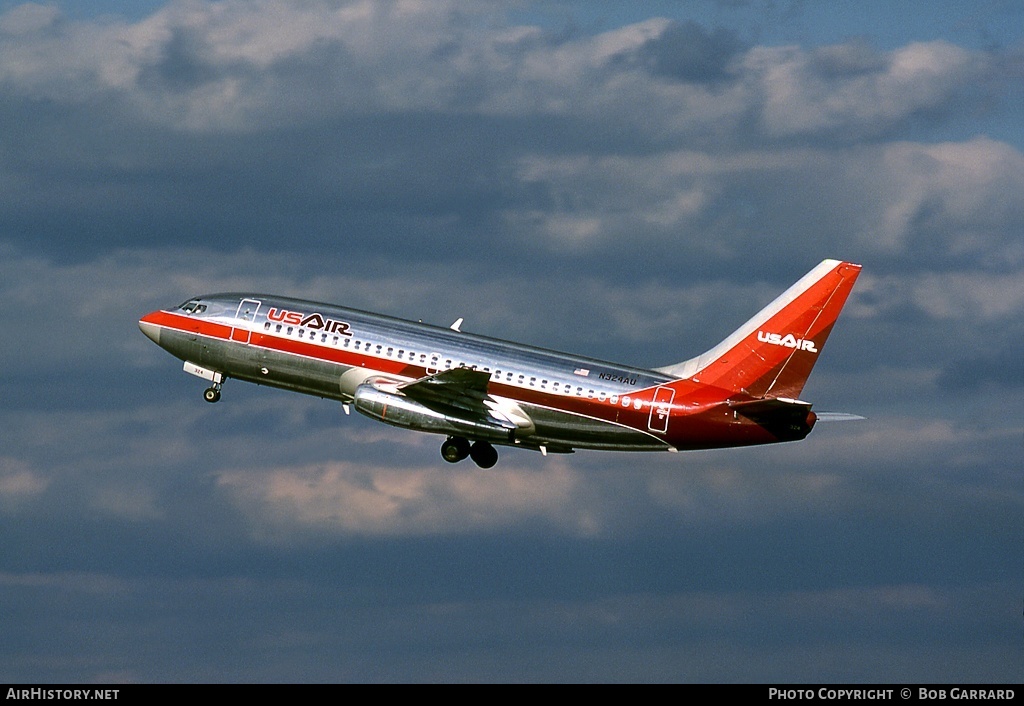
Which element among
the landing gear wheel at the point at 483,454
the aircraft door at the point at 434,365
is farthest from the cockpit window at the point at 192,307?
the landing gear wheel at the point at 483,454

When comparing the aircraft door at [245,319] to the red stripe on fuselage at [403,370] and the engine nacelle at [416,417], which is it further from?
the engine nacelle at [416,417]

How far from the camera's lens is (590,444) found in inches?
3474

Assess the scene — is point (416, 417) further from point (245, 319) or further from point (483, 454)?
point (245, 319)

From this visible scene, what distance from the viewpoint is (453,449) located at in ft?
300

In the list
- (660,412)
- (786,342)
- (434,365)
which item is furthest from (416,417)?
(786,342)

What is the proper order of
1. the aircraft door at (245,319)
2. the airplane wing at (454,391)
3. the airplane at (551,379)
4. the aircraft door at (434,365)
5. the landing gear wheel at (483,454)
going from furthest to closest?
1. the landing gear wheel at (483,454)
2. the aircraft door at (245,319)
3. the aircraft door at (434,365)
4. the airplane at (551,379)
5. the airplane wing at (454,391)

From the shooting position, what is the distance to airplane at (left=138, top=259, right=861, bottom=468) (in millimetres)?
87000

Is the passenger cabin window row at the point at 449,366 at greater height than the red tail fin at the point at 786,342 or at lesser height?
lesser

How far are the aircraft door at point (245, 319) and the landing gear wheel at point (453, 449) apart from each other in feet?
42.4

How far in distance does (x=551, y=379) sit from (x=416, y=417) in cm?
777

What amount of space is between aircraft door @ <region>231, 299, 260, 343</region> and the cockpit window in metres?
2.65

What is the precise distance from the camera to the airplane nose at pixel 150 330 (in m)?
94.7

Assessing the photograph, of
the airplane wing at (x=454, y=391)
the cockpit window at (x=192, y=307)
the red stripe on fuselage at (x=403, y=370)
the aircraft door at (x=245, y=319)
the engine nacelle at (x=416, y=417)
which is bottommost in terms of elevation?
the engine nacelle at (x=416, y=417)
